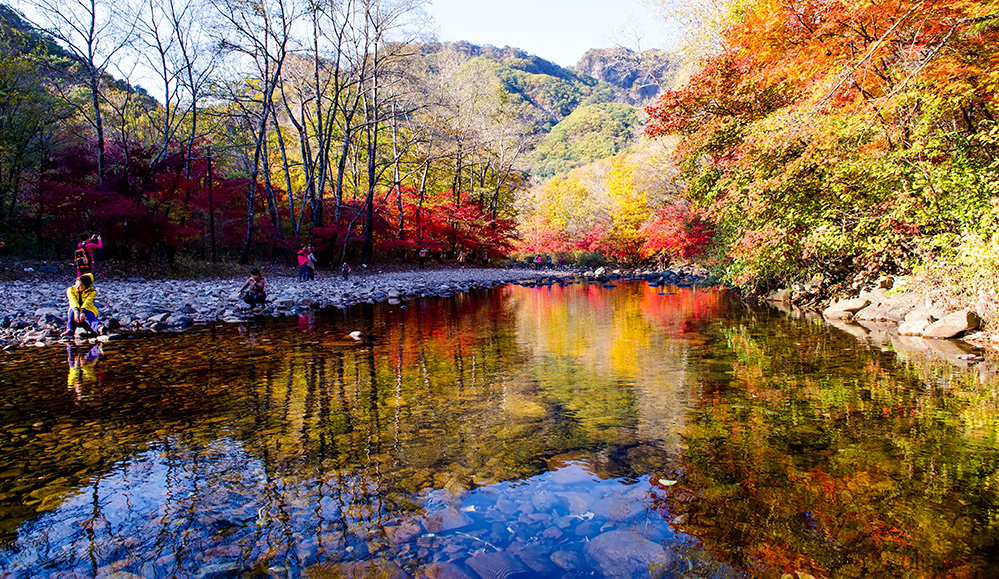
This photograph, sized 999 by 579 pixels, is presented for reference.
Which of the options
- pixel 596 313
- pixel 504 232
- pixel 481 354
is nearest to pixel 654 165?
pixel 504 232

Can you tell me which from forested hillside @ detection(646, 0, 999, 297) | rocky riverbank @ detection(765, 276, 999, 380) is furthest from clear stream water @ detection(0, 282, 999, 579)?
forested hillside @ detection(646, 0, 999, 297)

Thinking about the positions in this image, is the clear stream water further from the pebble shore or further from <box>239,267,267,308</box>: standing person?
<box>239,267,267,308</box>: standing person

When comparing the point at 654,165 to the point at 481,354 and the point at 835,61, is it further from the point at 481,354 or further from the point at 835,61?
the point at 481,354

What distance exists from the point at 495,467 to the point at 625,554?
1.26 meters

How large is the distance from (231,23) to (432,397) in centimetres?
2054

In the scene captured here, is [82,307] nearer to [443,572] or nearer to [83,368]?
[83,368]

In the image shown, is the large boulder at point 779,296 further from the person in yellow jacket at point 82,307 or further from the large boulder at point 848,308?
the person in yellow jacket at point 82,307

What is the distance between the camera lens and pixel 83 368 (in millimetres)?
6727

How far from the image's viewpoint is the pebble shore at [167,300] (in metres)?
9.52

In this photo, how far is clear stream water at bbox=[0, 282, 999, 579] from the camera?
2674 mm

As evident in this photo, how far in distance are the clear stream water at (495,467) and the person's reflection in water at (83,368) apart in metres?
0.06

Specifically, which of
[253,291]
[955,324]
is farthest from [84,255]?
[955,324]

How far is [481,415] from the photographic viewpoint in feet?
16.1

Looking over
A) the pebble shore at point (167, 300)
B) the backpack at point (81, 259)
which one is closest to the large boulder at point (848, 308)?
the pebble shore at point (167, 300)
